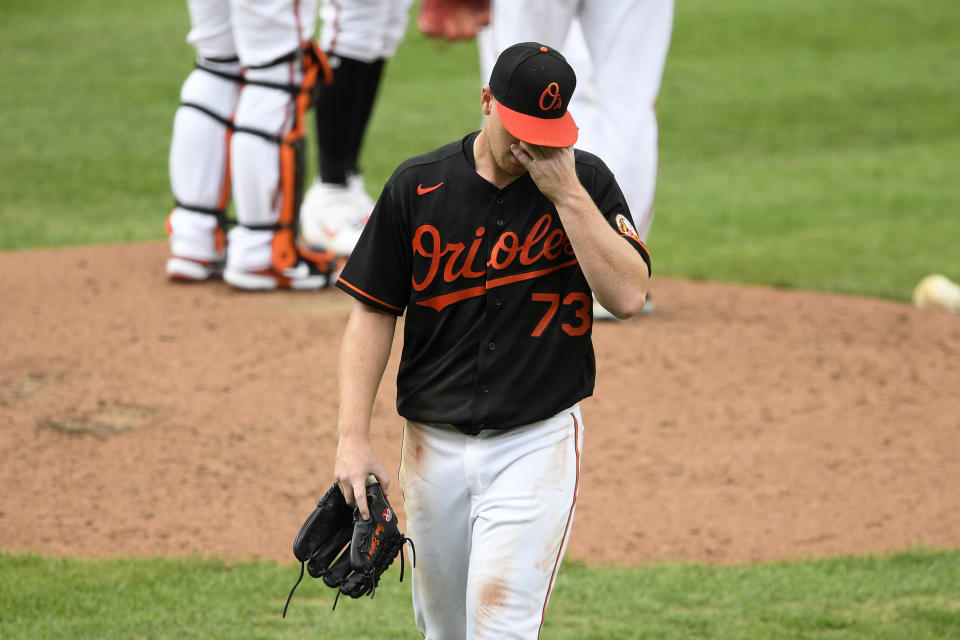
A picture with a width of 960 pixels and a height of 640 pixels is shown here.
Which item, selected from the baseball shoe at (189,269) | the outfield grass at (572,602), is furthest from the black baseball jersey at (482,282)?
the baseball shoe at (189,269)

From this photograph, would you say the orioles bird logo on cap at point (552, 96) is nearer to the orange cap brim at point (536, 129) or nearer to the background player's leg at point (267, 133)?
the orange cap brim at point (536, 129)

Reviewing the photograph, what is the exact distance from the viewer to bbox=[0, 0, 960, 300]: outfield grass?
9.17 meters

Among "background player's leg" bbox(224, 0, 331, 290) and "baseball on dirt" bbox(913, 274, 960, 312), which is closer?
"background player's leg" bbox(224, 0, 331, 290)

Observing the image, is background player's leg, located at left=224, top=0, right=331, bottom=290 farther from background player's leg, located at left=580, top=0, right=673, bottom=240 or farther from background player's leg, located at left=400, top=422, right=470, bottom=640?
background player's leg, located at left=400, top=422, right=470, bottom=640

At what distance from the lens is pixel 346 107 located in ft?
24.2

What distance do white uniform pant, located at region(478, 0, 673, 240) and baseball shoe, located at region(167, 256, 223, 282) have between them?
1878 millimetres

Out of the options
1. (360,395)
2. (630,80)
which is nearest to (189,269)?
(630,80)

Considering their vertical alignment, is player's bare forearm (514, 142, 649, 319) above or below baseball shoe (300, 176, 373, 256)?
above

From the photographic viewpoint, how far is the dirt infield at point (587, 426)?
4.52m

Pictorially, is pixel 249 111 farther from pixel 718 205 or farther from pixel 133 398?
pixel 718 205

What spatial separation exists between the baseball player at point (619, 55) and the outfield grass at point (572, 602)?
2112 millimetres

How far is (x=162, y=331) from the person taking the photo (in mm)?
6062

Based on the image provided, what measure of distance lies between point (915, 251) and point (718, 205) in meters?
1.94

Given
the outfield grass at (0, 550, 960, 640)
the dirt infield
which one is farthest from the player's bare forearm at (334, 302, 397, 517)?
the dirt infield
